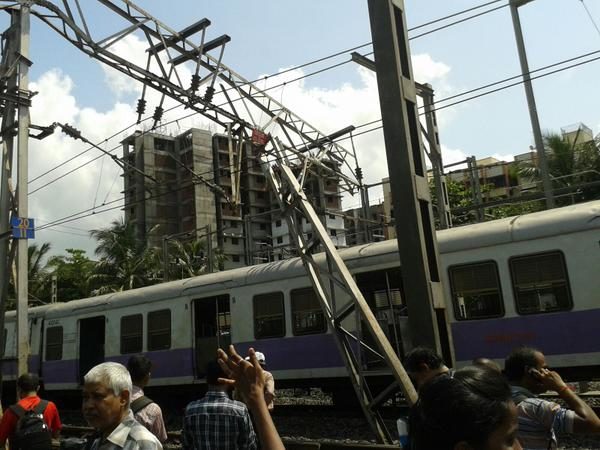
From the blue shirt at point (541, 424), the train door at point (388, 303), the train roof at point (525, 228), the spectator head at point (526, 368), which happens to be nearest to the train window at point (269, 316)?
the train door at point (388, 303)

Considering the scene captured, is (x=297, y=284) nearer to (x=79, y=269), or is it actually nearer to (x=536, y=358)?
(x=536, y=358)

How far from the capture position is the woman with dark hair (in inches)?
59.0

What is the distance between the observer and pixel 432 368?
4074 mm

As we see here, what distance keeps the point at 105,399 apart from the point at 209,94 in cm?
1128

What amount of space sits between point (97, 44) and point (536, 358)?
11357 millimetres

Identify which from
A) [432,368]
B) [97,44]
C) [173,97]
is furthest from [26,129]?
[432,368]

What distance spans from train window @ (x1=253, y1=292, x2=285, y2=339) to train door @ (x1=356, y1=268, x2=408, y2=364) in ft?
5.56

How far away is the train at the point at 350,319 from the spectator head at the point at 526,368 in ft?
17.6

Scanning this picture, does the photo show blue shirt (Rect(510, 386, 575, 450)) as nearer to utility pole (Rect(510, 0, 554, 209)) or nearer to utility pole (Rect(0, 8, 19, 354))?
utility pole (Rect(0, 8, 19, 354))

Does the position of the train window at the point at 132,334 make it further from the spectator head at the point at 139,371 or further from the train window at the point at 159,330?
the spectator head at the point at 139,371

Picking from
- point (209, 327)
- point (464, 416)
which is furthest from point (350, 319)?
point (464, 416)

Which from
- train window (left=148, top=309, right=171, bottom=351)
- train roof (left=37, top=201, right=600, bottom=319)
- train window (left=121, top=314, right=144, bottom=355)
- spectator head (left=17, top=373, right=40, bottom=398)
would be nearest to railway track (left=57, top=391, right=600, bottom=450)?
train window (left=148, top=309, right=171, bottom=351)

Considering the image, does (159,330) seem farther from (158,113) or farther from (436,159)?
(436,159)

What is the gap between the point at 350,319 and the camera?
10.8 metres
